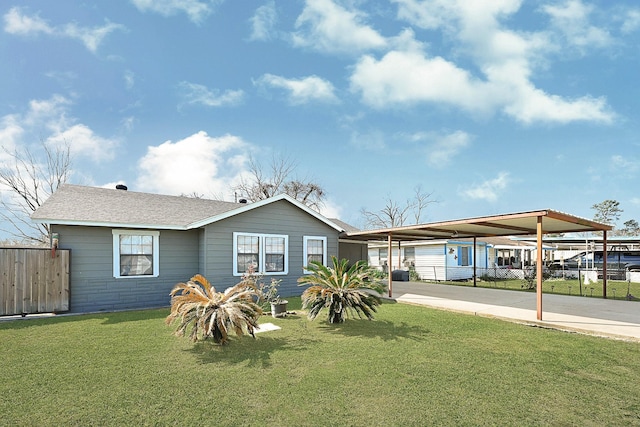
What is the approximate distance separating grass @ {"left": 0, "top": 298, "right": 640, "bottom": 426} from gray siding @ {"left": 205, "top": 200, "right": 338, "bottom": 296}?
3583 millimetres

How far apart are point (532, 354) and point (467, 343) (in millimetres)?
980

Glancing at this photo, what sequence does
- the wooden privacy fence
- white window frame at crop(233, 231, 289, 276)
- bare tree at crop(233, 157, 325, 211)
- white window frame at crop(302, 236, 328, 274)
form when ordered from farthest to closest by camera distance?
bare tree at crop(233, 157, 325, 211) → white window frame at crop(302, 236, 328, 274) → white window frame at crop(233, 231, 289, 276) → the wooden privacy fence

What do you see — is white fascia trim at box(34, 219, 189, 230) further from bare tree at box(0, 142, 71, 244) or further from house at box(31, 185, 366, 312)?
bare tree at box(0, 142, 71, 244)

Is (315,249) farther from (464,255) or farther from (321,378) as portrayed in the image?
(464,255)

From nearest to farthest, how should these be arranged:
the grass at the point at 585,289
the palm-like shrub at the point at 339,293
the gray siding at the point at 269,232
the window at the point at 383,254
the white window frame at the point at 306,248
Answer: the palm-like shrub at the point at 339,293 < the gray siding at the point at 269,232 < the white window frame at the point at 306,248 < the grass at the point at 585,289 < the window at the point at 383,254

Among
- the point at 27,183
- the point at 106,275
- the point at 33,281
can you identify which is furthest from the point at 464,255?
the point at 27,183

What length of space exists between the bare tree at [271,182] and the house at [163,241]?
51.2 ft

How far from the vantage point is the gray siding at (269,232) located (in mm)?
10250

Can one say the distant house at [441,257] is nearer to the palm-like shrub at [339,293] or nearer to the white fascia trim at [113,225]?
the palm-like shrub at [339,293]

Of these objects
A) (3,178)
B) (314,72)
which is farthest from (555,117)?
(3,178)

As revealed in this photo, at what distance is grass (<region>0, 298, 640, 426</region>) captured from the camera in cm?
332

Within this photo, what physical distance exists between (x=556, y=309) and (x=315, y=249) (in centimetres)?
761

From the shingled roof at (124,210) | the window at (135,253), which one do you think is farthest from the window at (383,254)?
the window at (135,253)

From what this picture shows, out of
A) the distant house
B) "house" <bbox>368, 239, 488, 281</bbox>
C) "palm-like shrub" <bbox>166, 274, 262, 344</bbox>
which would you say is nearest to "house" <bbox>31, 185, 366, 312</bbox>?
"palm-like shrub" <bbox>166, 274, 262, 344</bbox>
